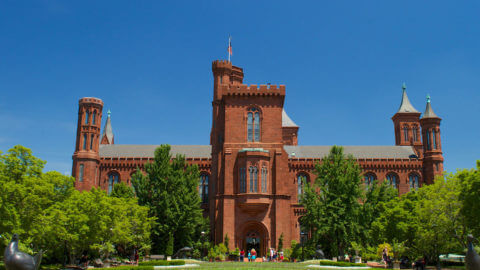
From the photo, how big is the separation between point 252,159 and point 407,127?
43.0m

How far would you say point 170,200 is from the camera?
5028 centimetres

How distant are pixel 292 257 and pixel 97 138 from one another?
36.6 metres

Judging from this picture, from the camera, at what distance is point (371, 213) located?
48.4 metres

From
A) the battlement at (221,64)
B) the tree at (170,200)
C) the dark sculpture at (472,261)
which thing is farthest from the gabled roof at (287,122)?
the dark sculpture at (472,261)

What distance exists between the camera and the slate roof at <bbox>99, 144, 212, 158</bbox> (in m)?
71.3

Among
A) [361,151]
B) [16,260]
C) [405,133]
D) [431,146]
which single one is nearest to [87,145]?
[361,151]

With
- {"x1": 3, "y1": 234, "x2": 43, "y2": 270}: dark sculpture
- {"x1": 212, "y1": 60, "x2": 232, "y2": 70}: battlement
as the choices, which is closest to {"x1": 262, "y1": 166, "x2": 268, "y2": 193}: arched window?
{"x1": 212, "y1": 60, "x2": 232, "y2": 70}: battlement

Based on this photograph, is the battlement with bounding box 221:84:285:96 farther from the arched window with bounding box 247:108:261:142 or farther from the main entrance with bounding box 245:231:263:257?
the main entrance with bounding box 245:231:263:257

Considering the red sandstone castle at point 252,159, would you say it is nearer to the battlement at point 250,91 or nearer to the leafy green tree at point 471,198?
the battlement at point 250,91

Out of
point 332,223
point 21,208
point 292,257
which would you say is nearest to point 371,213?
point 332,223

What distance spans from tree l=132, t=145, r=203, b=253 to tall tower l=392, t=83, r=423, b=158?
46009mm

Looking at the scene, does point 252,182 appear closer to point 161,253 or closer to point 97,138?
point 161,253

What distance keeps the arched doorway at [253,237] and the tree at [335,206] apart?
7.18m

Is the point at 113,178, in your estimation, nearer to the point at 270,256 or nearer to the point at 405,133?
the point at 270,256
